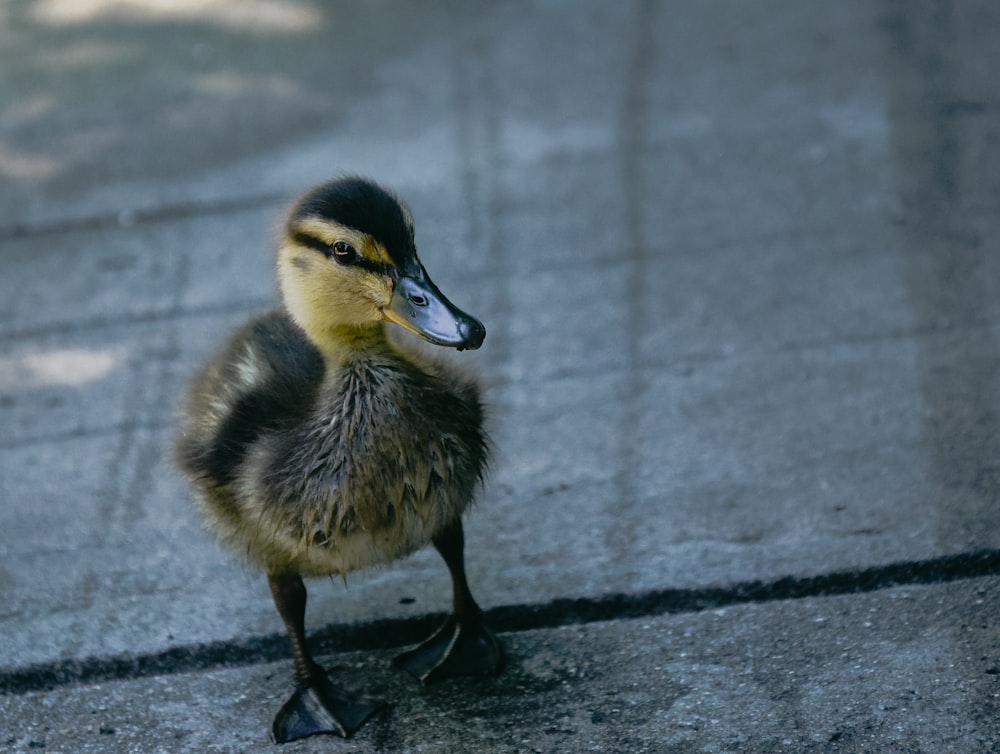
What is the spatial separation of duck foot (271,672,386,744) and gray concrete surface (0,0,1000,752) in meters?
0.04

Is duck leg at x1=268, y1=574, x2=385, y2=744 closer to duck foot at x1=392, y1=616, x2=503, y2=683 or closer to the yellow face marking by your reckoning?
duck foot at x1=392, y1=616, x2=503, y2=683

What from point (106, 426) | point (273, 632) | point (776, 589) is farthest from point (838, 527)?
point (106, 426)

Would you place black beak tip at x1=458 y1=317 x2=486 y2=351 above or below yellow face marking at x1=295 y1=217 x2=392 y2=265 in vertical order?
below

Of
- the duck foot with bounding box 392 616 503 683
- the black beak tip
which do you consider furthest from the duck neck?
the duck foot with bounding box 392 616 503 683

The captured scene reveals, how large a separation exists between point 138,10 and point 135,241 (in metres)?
2.51

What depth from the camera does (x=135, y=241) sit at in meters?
5.45

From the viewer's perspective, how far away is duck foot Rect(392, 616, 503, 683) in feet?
10.7

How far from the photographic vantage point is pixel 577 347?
15.0ft

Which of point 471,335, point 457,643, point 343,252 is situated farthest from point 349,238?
point 457,643

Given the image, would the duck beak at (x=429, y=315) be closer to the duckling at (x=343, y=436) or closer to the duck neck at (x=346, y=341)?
the duckling at (x=343, y=436)

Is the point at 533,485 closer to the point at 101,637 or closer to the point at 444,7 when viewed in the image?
the point at 101,637

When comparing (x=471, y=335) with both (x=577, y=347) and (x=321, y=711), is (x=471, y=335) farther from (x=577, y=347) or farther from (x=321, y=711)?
(x=577, y=347)

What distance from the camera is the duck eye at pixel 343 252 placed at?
3061mm

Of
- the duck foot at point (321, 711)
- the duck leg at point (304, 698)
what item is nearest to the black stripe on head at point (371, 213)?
the duck leg at point (304, 698)
